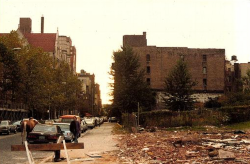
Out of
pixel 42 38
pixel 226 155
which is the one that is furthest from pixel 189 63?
pixel 226 155

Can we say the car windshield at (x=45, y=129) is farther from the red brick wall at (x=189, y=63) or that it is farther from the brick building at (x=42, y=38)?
the brick building at (x=42, y=38)

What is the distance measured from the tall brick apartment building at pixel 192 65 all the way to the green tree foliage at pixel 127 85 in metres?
10.8

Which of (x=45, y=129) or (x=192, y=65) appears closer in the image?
(x=45, y=129)

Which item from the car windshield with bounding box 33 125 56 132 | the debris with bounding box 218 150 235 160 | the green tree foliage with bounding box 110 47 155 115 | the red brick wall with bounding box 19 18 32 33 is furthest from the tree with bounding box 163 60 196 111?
the debris with bounding box 218 150 235 160

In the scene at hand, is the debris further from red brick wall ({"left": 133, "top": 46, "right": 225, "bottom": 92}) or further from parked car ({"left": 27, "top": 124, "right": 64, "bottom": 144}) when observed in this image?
red brick wall ({"left": 133, "top": 46, "right": 225, "bottom": 92})

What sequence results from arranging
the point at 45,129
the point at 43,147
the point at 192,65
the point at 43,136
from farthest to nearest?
the point at 192,65 → the point at 45,129 → the point at 43,136 → the point at 43,147

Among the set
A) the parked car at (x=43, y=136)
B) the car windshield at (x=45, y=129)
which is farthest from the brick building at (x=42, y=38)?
the parked car at (x=43, y=136)

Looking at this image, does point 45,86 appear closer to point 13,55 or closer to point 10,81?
point 10,81

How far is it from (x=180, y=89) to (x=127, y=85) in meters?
8.75

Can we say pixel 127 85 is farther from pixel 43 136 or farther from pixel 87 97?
pixel 87 97

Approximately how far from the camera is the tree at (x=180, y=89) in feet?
208

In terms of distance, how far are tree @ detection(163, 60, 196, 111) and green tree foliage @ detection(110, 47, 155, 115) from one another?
4.72 metres

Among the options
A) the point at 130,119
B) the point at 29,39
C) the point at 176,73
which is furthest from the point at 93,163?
the point at 29,39

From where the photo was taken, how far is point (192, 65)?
81.8 m
